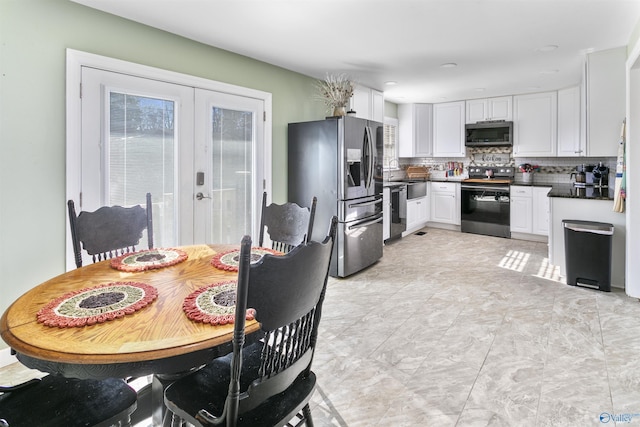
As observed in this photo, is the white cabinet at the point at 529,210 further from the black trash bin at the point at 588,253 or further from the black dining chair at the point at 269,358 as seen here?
the black dining chair at the point at 269,358

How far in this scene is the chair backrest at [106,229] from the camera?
201cm

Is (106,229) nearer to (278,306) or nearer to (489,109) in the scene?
(278,306)

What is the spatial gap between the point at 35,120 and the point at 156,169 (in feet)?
2.86

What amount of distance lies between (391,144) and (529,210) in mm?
2607

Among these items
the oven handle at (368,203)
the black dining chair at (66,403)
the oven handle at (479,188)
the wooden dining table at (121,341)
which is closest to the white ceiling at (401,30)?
the oven handle at (368,203)

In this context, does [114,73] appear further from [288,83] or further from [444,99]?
[444,99]

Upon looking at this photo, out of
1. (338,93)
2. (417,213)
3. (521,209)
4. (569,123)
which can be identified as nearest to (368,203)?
(338,93)

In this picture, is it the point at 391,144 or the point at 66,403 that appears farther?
the point at 391,144

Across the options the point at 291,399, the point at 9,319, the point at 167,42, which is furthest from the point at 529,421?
the point at 167,42

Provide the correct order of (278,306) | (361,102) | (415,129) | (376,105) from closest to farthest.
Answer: (278,306) < (361,102) < (376,105) < (415,129)

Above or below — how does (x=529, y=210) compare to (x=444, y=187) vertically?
below

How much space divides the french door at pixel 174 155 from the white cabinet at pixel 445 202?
3.98 m

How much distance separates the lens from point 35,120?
2416mm

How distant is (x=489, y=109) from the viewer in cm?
636
